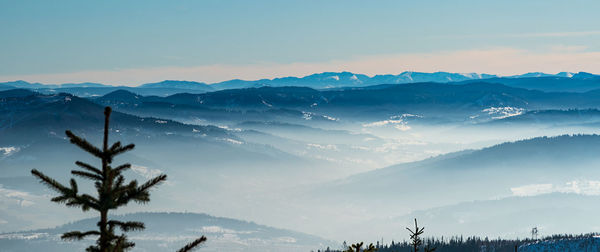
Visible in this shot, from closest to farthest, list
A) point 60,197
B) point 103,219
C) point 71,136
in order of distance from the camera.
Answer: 1. point 71,136
2. point 60,197
3. point 103,219

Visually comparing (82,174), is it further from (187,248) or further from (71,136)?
(187,248)

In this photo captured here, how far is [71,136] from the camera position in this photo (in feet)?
63.4

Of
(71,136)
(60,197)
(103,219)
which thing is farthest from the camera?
(103,219)

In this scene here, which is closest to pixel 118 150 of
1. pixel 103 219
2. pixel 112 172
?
pixel 112 172

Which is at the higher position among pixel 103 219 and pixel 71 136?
pixel 71 136

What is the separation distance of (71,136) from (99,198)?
3152 mm

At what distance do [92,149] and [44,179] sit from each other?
1.66 metres

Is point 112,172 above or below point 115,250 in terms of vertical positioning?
above

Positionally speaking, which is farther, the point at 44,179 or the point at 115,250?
the point at 115,250

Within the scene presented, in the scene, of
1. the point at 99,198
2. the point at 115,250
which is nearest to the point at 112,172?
the point at 99,198

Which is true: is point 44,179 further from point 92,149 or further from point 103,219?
point 103,219

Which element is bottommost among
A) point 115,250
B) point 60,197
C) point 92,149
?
point 115,250

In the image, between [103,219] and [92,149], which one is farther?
[103,219]

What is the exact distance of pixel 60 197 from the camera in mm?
20750
